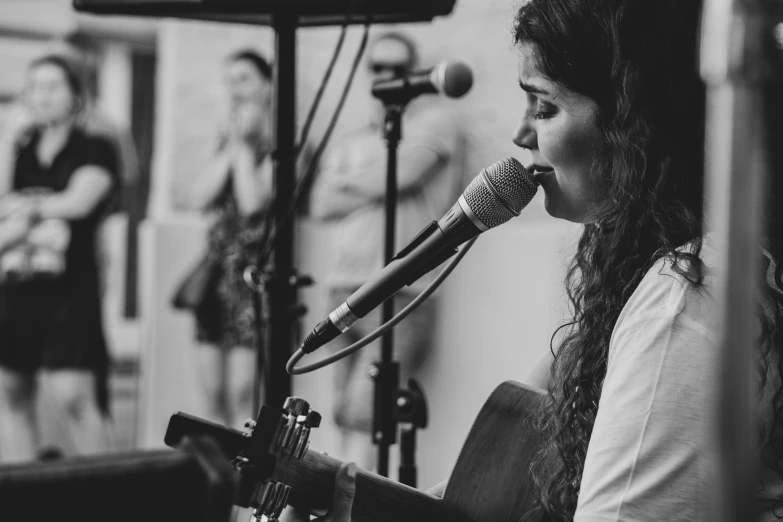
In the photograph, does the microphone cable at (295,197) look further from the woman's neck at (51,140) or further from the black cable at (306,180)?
the woman's neck at (51,140)

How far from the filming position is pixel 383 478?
1.16 m

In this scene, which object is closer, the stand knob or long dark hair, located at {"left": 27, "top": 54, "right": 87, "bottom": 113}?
the stand knob

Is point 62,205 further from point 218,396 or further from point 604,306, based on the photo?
point 604,306

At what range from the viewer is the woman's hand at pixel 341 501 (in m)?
1.11

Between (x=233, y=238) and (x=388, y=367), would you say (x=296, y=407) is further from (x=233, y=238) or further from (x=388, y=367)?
(x=233, y=238)

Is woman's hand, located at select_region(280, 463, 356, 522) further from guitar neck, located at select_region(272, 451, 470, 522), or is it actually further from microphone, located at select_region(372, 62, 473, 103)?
microphone, located at select_region(372, 62, 473, 103)

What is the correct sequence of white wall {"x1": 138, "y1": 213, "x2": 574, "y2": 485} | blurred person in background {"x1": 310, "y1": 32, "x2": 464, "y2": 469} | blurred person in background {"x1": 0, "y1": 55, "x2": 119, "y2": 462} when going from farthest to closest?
blurred person in background {"x1": 0, "y1": 55, "x2": 119, "y2": 462} < blurred person in background {"x1": 310, "y1": 32, "x2": 464, "y2": 469} < white wall {"x1": 138, "y1": 213, "x2": 574, "y2": 485}

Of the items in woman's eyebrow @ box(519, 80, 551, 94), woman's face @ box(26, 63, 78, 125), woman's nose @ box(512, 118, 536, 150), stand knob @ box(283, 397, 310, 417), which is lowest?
stand knob @ box(283, 397, 310, 417)

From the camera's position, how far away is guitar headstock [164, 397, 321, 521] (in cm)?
90

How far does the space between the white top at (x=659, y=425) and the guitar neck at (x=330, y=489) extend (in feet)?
1.17

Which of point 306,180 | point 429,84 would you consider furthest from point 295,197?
point 429,84

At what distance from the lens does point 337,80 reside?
330 centimetres

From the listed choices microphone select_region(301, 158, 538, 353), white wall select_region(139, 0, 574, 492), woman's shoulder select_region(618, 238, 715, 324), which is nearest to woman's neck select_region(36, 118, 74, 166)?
white wall select_region(139, 0, 574, 492)

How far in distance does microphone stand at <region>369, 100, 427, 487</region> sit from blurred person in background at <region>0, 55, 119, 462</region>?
86.2 inches
